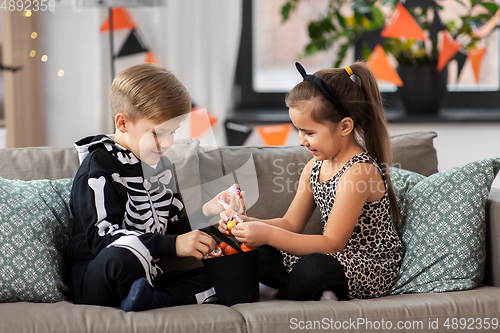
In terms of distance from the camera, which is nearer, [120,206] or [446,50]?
[120,206]

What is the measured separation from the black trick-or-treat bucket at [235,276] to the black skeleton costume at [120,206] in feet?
0.38

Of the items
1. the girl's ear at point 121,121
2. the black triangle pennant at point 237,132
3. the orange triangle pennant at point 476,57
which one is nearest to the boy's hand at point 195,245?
the girl's ear at point 121,121

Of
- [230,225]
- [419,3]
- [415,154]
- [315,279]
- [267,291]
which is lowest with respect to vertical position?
[267,291]

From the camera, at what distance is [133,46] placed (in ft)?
7.65

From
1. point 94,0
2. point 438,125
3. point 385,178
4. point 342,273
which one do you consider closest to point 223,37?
point 94,0

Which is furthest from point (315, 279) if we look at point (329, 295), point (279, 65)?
point (279, 65)

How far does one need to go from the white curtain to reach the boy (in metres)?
1.13

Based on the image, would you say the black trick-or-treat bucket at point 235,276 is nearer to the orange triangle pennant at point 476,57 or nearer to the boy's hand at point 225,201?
the boy's hand at point 225,201

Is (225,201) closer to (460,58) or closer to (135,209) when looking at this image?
(135,209)

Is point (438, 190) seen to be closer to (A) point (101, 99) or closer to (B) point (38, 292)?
(B) point (38, 292)

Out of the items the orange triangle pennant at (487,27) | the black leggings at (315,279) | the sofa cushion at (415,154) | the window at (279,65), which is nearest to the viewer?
the black leggings at (315,279)

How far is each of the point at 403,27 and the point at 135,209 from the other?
1651mm

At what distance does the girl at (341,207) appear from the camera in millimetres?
1153

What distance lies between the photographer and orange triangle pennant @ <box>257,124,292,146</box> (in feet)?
7.92
